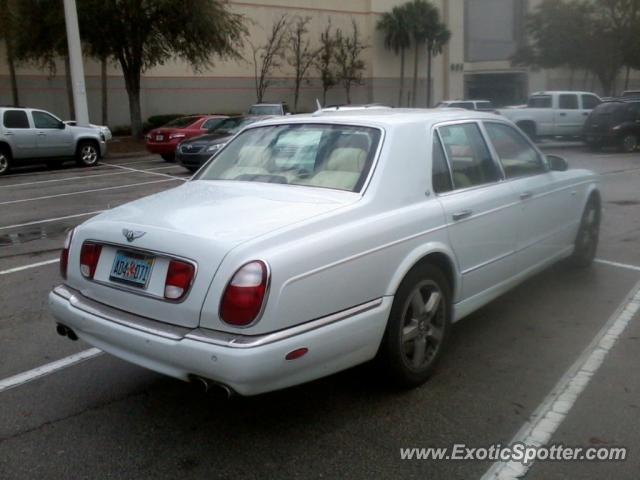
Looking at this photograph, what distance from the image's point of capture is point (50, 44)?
2445 cm

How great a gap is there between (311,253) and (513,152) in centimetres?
260

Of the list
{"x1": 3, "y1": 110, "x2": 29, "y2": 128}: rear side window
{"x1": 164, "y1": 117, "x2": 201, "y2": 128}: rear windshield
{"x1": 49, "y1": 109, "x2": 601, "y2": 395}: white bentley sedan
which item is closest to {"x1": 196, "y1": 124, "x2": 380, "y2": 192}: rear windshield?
{"x1": 49, "y1": 109, "x2": 601, "y2": 395}: white bentley sedan

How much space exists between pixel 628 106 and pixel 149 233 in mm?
21035

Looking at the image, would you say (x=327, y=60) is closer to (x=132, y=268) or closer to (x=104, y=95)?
(x=104, y=95)

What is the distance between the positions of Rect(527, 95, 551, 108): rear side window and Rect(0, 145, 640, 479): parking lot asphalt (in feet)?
62.2

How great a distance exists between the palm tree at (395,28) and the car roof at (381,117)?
40.5 metres

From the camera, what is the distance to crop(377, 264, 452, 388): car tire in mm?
3791

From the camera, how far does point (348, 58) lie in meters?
41.7

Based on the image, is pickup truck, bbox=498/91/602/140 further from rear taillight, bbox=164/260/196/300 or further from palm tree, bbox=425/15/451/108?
palm tree, bbox=425/15/451/108

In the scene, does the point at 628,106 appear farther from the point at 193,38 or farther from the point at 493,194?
the point at 493,194

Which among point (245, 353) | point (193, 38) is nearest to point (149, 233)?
point (245, 353)

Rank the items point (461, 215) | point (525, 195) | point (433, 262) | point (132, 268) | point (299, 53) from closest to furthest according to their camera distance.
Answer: point (132, 268), point (433, 262), point (461, 215), point (525, 195), point (299, 53)

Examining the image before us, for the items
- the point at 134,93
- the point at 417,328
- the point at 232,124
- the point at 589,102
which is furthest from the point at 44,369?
the point at 134,93

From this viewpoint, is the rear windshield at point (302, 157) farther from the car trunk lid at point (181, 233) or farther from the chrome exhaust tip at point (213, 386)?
the chrome exhaust tip at point (213, 386)
